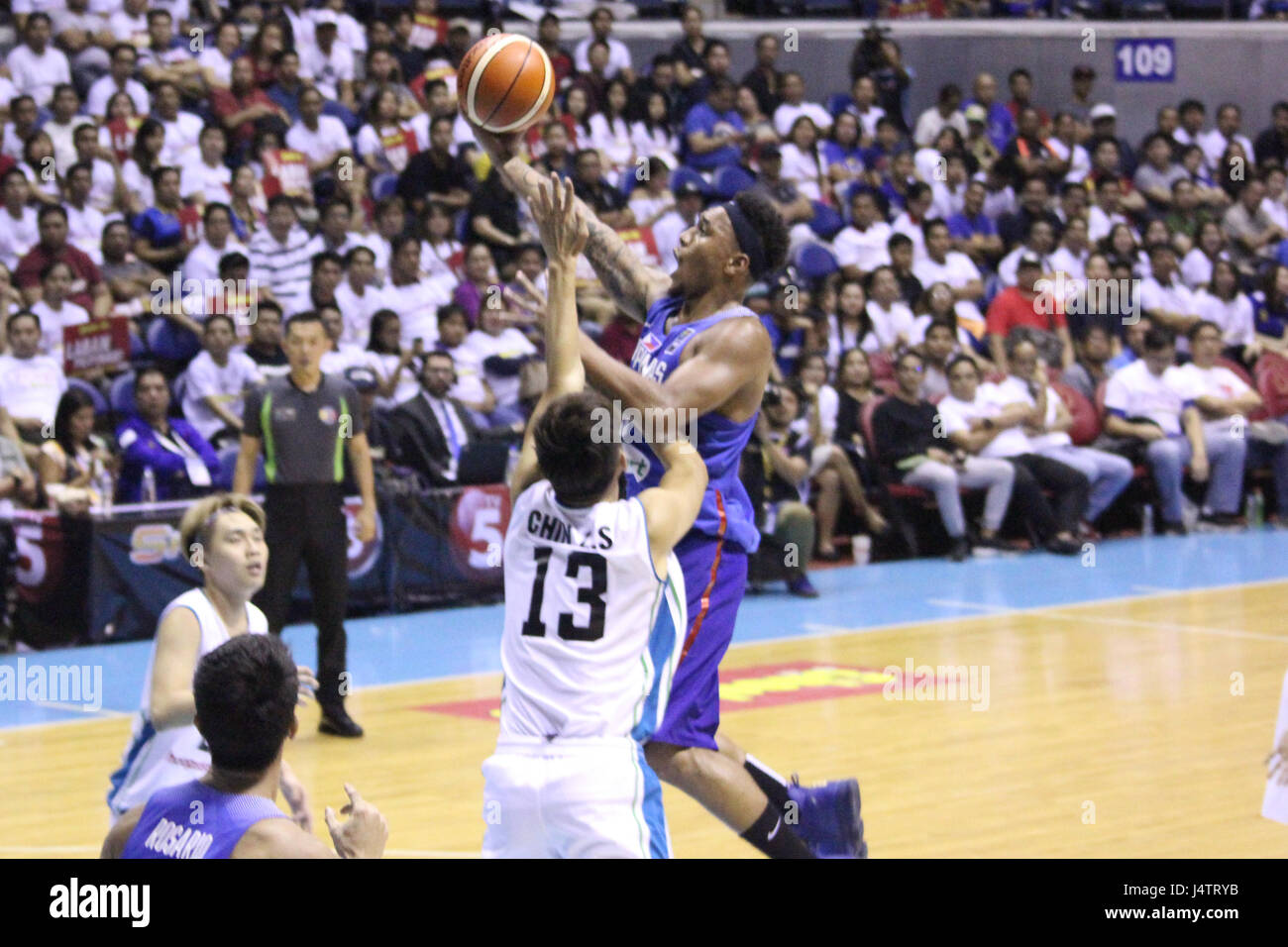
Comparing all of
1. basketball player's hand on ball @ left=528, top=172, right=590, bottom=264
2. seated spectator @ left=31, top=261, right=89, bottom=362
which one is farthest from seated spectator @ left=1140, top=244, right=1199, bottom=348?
basketball player's hand on ball @ left=528, top=172, right=590, bottom=264

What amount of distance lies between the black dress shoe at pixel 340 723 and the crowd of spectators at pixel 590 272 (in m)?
2.67

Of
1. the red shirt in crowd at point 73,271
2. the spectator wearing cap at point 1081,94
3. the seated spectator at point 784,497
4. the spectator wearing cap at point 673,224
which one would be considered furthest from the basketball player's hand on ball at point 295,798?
the spectator wearing cap at point 1081,94

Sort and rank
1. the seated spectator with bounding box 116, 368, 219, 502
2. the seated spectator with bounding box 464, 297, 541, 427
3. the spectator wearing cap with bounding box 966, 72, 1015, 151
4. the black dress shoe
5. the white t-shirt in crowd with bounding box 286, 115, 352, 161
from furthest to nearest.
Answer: the spectator wearing cap with bounding box 966, 72, 1015, 151
the white t-shirt in crowd with bounding box 286, 115, 352, 161
the seated spectator with bounding box 464, 297, 541, 427
the seated spectator with bounding box 116, 368, 219, 502
the black dress shoe

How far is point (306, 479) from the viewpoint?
9117 mm

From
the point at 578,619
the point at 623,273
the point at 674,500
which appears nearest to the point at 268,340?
the point at 623,273

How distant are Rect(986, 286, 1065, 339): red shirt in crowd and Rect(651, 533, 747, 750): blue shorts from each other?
10.2m

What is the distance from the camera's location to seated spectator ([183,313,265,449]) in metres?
12.0

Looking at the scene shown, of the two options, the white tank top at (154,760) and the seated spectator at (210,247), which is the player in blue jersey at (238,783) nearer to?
the white tank top at (154,760)

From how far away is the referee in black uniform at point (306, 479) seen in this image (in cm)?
904

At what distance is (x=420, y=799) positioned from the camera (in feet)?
25.0

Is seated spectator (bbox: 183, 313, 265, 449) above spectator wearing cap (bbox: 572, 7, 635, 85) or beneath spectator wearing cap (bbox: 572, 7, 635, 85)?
beneath

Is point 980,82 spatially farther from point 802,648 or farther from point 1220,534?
point 802,648

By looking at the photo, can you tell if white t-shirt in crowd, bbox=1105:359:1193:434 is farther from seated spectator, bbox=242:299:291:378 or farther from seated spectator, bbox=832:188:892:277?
seated spectator, bbox=242:299:291:378
